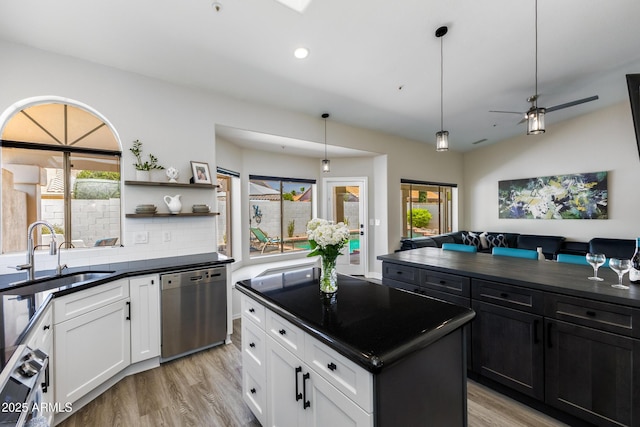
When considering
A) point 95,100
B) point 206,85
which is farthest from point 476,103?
point 95,100

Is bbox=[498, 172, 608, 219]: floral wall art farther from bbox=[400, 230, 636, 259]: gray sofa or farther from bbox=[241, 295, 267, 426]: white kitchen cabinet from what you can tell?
bbox=[241, 295, 267, 426]: white kitchen cabinet

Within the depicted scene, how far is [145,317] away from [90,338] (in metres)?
0.43

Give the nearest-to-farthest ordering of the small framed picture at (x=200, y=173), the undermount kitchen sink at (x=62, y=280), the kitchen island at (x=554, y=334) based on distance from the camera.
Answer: the kitchen island at (x=554, y=334) → the undermount kitchen sink at (x=62, y=280) → the small framed picture at (x=200, y=173)

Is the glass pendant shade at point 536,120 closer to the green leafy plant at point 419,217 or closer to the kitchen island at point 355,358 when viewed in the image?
the kitchen island at point 355,358

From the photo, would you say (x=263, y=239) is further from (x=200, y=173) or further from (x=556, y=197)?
(x=556, y=197)

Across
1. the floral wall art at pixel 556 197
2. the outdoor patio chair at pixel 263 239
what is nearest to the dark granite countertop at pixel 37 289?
the outdoor patio chair at pixel 263 239

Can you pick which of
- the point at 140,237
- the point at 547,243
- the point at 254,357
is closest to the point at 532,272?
the point at 254,357

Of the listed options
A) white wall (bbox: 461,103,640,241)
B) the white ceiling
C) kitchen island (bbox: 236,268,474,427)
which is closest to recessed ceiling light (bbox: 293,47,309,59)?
the white ceiling

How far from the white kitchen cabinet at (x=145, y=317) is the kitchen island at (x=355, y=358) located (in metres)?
1.28

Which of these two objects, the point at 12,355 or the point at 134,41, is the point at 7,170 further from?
the point at 12,355

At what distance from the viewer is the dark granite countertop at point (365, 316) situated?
3.34ft

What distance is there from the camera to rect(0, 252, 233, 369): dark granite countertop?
1.10 m

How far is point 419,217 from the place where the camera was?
21.5ft

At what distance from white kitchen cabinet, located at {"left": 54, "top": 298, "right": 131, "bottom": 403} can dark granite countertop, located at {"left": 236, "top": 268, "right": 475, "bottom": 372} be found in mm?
1234
